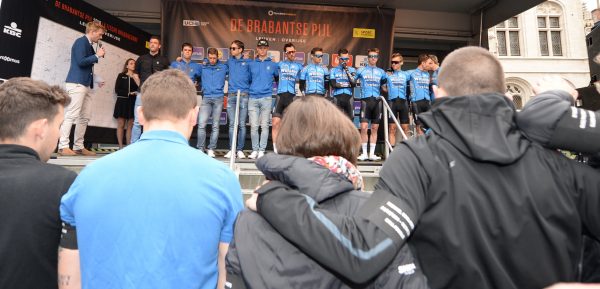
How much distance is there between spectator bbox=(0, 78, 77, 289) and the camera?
138cm

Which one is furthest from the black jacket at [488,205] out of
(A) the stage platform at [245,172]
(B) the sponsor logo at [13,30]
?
(B) the sponsor logo at [13,30]

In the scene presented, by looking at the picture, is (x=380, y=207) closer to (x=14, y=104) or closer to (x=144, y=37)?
(x=14, y=104)

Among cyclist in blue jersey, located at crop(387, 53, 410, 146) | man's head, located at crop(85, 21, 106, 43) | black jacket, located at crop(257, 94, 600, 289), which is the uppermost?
man's head, located at crop(85, 21, 106, 43)

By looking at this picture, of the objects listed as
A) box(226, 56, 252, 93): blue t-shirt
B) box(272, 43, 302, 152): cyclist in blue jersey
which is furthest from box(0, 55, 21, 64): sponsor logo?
box(272, 43, 302, 152): cyclist in blue jersey

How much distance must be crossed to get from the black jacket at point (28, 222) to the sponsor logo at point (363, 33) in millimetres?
8800

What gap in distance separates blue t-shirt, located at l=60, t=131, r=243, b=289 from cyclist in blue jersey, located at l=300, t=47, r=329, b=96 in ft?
19.4

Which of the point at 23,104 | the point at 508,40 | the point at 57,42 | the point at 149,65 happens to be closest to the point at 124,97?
the point at 149,65

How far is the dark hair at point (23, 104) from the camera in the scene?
152 cm

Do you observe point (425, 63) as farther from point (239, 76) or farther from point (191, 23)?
point (191, 23)

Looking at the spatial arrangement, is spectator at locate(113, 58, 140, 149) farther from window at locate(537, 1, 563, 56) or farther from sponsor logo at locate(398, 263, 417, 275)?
window at locate(537, 1, 563, 56)

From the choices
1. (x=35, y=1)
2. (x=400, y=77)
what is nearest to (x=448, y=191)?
(x=400, y=77)

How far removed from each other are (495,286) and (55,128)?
6.01ft

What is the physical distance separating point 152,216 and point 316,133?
61 cm

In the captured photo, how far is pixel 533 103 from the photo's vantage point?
3.61 feet
